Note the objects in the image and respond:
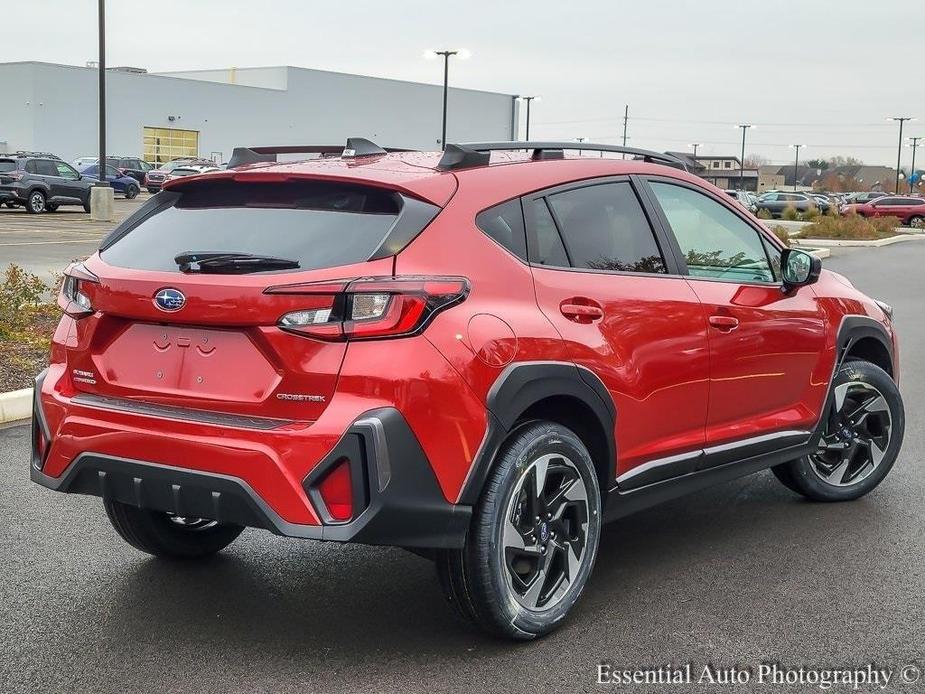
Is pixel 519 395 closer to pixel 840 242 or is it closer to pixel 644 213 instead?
pixel 644 213

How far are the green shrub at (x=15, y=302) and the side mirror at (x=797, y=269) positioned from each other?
6.62 m

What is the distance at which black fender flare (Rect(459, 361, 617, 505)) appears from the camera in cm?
380

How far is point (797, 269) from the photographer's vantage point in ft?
17.9

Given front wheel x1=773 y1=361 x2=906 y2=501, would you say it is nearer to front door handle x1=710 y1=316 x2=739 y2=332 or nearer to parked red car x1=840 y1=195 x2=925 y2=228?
front door handle x1=710 y1=316 x2=739 y2=332

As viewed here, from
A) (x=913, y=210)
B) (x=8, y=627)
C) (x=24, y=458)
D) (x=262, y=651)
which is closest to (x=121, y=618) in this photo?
(x=8, y=627)

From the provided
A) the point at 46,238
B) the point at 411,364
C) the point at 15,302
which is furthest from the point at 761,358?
the point at 46,238

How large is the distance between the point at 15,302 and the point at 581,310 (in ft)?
23.2

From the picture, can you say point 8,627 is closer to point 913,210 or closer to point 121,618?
point 121,618

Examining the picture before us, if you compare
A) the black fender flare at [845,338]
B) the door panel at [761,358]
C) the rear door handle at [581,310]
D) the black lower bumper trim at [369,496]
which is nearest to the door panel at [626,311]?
the rear door handle at [581,310]

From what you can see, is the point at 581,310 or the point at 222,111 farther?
the point at 222,111

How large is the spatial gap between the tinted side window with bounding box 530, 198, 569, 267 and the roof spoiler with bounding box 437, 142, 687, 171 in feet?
0.92

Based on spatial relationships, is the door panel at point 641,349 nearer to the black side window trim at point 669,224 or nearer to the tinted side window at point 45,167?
the black side window trim at point 669,224

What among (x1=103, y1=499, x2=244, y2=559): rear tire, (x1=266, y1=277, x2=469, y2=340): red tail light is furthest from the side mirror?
(x1=103, y1=499, x2=244, y2=559): rear tire

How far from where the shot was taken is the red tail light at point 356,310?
3.62 meters
